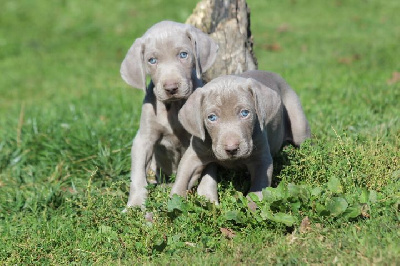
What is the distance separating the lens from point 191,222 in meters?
4.86

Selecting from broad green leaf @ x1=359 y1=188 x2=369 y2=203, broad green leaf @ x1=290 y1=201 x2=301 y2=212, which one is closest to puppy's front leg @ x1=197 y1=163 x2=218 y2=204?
broad green leaf @ x1=290 y1=201 x2=301 y2=212

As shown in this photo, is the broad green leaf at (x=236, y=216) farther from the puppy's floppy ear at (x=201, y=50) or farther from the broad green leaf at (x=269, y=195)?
the puppy's floppy ear at (x=201, y=50)

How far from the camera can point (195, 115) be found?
5129 mm

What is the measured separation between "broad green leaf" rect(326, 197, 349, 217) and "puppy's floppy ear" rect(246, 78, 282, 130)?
0.90 metres

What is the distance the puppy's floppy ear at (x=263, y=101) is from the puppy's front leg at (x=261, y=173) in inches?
14.7

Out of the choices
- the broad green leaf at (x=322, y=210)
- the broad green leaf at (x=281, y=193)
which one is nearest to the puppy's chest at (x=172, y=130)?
the broad green leaf at (x=281, y=193)

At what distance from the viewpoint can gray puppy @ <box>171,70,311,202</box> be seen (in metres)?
4.91

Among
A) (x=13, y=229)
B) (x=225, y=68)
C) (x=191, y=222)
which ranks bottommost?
(x=13, y=229)

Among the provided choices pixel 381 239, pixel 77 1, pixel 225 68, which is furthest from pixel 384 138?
pixel 77 1

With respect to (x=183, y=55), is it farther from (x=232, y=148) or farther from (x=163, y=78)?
(x=232, y=148)

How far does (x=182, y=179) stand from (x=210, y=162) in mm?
299

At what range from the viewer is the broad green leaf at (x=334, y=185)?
4730mm

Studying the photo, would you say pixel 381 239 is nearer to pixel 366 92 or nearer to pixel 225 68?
pixel 225 68

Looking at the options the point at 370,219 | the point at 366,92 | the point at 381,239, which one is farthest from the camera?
the point at 366,92
